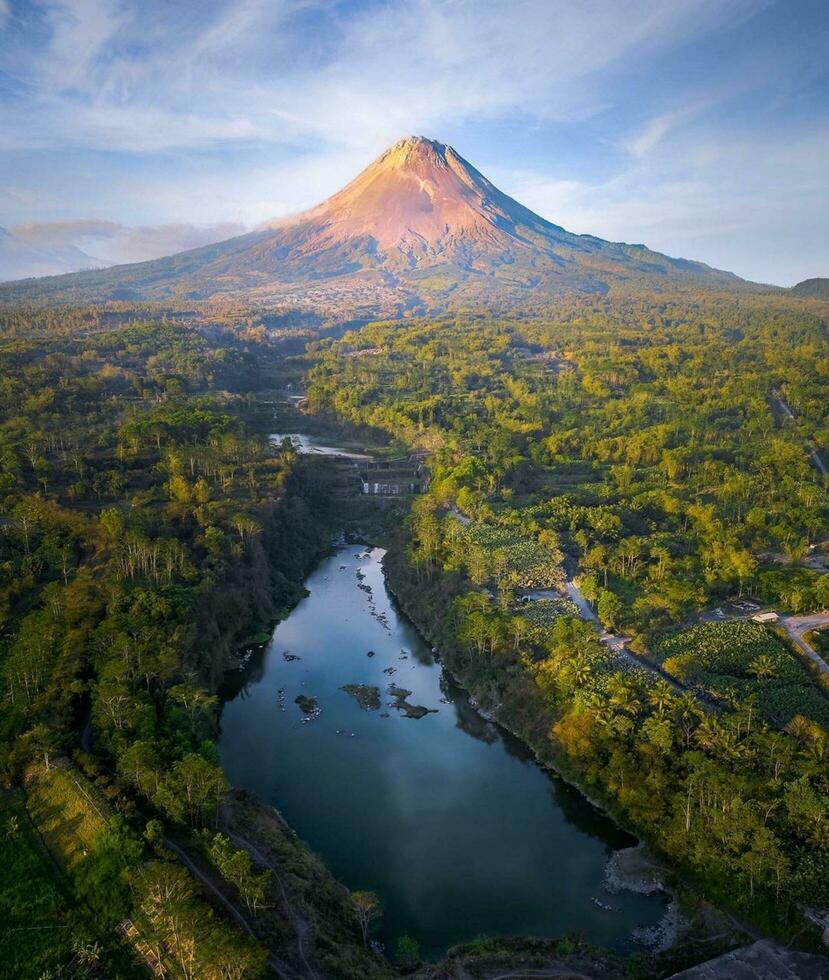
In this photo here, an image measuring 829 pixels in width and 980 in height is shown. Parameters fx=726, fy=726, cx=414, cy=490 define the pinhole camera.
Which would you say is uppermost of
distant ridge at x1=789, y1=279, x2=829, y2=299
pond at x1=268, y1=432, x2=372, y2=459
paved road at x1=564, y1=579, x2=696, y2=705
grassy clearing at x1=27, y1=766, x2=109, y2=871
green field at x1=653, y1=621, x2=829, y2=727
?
distant ridge at x1=789, y1=279, x2=829, y2=299

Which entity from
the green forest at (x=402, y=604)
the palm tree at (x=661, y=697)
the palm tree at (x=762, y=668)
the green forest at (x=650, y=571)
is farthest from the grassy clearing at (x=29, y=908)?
the palm tree at (x=762, y=668)

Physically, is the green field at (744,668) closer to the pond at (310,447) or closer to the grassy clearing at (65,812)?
the grassy clearing at (65,812)

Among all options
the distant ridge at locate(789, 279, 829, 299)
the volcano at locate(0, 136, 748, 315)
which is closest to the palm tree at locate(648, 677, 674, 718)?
the volcano at locate(0, 136, 748, 315)

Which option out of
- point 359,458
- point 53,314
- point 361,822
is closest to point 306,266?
point 53,314

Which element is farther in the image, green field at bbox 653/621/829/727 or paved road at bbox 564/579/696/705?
paved road at bbox 564/579/696/705

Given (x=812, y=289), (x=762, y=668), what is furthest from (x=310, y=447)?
(x=812, y=289)

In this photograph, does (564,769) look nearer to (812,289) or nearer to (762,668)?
(762,668)

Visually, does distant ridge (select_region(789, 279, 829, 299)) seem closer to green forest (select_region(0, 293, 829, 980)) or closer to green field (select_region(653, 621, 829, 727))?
green forest (select_region(0, 293, 829, 980))
